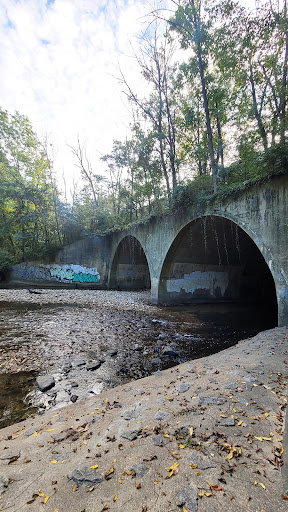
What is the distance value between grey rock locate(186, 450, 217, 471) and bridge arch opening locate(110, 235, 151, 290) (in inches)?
620

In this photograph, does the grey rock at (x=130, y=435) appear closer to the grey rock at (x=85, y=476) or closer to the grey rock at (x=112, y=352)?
the grey rock at (x=85, y=476)

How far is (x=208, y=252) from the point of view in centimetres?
1298

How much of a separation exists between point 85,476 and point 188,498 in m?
0.71

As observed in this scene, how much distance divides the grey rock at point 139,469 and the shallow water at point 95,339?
1881 millimetres

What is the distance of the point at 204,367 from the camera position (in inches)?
155

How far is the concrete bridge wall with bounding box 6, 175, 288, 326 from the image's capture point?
6.82 meters

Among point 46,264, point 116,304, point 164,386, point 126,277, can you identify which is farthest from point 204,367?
point 46,264

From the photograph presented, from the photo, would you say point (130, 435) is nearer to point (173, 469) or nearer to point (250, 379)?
point (173, 469)

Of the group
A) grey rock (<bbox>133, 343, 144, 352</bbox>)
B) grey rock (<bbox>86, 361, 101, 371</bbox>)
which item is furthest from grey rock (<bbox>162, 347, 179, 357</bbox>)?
grey rock (<bbox>86, 361, 101, 371</bbox>)

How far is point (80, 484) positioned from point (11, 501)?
1.33 feet

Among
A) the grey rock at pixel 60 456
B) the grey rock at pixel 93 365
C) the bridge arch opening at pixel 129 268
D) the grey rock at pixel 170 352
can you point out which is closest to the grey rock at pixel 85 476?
the grey rock at pixel 60 456

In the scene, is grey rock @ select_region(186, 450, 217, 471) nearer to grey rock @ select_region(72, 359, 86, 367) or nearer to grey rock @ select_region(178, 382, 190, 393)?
grey rock @ select_region(178, 382, 190, 393)

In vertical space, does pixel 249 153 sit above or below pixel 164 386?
above

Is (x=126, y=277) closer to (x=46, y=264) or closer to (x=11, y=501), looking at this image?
(x=46, y=264)
